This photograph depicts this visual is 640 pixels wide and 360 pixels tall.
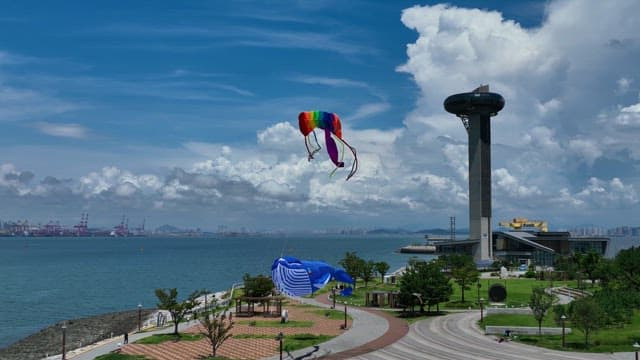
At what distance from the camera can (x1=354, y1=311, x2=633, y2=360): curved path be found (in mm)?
43000

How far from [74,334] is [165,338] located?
1074 inches

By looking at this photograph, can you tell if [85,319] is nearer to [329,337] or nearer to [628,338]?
[329,337]

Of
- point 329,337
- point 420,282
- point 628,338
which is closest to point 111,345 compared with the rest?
point 329,337

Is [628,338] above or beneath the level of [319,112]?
beneath

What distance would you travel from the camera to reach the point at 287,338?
50906 mm

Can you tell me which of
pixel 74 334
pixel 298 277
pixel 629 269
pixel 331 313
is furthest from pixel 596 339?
pixel 74 334

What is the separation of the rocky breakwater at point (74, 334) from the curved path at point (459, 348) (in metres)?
35.4

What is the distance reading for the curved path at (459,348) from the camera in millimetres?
43000

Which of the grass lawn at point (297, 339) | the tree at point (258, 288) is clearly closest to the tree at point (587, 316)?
the grass lawn at point (297, 339)

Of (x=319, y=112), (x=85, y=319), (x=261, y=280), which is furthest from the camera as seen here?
(x=85, y=319)

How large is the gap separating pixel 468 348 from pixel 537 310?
8201mm

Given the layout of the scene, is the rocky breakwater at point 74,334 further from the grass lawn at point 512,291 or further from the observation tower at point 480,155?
the observation tower at point 480,155

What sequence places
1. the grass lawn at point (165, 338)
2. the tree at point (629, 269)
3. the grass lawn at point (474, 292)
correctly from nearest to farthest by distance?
the grass lawn at point (165, 338) → the tree at point (629, 269) → the grass lawn at point (474, 292)

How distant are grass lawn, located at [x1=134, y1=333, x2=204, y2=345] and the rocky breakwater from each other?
14.8 m
